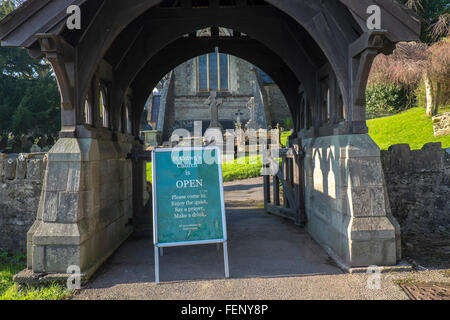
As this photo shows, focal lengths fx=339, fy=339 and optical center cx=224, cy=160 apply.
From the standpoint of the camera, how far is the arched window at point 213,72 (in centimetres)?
2928

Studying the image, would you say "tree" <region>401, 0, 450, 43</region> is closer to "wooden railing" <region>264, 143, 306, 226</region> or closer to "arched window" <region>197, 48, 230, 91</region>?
"arched window" <region>197, 48, 230, 91</region>

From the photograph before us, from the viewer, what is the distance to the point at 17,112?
1989 centimetres

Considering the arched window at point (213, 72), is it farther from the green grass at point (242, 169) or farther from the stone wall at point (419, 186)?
the stone wall at point (419, 186)

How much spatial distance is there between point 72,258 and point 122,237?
212 centimetres

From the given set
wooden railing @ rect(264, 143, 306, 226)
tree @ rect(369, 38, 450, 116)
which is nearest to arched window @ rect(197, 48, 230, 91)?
tree @ rect(369, 38, 450, 116)

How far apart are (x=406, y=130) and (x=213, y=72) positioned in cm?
1833

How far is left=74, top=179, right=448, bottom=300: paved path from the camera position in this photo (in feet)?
13.1

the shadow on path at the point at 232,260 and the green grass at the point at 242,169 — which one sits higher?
the green grass at the point at 242,169

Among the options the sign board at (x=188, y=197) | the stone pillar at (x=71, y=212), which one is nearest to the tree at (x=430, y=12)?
the sign board at (x=188, y=197)

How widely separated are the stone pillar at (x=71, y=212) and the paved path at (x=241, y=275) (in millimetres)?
446

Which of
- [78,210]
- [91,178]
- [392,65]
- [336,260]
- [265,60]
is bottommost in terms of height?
[336,260]

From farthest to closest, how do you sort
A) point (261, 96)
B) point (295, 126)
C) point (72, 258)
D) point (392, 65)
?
point (261, 96), point (392, 65), point (295, 126), point (72, 258)

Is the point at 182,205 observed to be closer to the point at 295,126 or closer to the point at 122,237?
the point at 122,237

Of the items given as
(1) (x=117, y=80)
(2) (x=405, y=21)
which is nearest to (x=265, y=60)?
Result: (1) (x=117, y=80)
